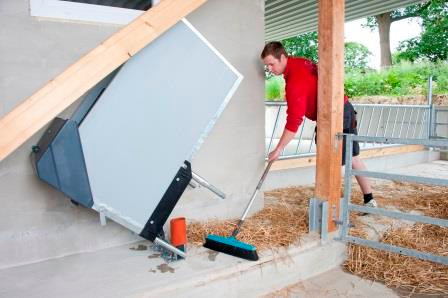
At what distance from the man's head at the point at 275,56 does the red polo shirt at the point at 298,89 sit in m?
0.06

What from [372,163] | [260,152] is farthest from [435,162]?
[260,152]

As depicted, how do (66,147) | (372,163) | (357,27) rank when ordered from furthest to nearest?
(357,27)
(372,163)
(66,147)

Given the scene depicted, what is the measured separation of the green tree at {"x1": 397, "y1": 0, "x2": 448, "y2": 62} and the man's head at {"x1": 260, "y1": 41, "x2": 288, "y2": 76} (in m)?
14.7

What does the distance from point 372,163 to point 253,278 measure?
4143 millimetres

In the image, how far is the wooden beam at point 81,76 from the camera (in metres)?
1.74

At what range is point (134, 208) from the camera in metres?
2.25

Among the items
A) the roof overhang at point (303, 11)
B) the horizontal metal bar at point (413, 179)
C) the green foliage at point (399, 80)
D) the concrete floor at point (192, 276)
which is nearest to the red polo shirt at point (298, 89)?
the horizontal metal bar at point (413, 179)

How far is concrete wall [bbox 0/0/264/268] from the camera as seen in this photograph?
224cm

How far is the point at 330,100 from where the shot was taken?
2.78 meters

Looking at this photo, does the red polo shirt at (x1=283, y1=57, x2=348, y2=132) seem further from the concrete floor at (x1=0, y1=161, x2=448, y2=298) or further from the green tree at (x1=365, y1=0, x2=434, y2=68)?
the green tree at (x1=365, y1=0, x2=434, y2=68)

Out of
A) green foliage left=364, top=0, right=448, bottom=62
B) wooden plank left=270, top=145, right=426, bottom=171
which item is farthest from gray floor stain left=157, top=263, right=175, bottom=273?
green foliage left=364, top=0, right=448, bottom=62

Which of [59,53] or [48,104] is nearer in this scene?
[48,104]

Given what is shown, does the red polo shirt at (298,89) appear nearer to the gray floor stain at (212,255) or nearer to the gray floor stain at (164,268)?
the gray floor stain at (212,255)

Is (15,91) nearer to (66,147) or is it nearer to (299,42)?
(66,147)
